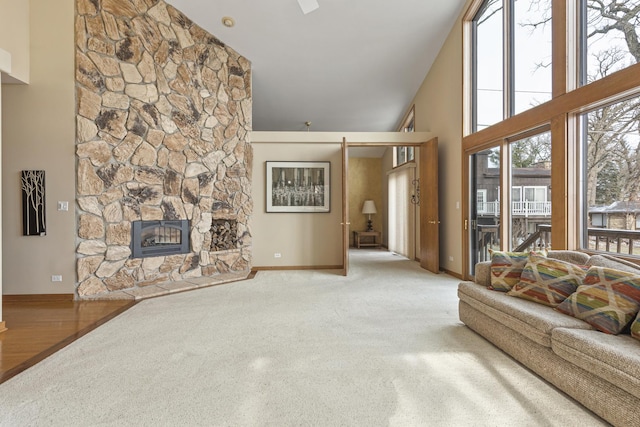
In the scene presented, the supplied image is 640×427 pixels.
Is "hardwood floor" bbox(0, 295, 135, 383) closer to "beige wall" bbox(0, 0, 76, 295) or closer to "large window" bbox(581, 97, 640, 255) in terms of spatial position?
"beige wall" bbox(0, 0, 76, 295)

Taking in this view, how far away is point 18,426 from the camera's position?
1.65 meters

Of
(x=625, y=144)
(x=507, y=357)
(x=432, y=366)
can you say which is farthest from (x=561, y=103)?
(x=432, y=366)

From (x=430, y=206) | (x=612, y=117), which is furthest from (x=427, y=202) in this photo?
(x=612, y=117)

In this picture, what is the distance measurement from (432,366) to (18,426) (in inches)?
93.4

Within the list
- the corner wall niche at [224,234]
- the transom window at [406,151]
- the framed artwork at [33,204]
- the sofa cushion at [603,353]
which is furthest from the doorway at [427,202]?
the framed artwork at [33,204]

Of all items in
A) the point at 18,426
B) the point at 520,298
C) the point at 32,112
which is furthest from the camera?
the point at 32,112

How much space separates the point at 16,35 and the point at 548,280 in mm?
5843

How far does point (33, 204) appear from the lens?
3.93m

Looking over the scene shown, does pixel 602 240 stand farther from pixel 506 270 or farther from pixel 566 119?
pixel 566 119

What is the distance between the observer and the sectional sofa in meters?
1.59

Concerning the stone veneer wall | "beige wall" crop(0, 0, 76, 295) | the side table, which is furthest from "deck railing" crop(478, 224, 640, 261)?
the side table

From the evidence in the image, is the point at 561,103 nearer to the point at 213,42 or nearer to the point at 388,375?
the point at 388,375

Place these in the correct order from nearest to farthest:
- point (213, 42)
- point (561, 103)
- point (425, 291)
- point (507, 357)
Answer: point (507, 357) → point (561, 103) → point (425, 291) → point (213, 42)

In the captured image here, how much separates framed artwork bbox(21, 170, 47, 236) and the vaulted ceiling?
120 inches
